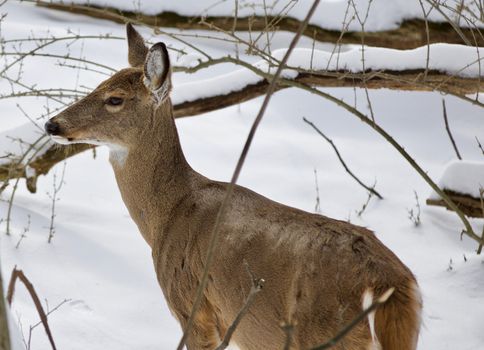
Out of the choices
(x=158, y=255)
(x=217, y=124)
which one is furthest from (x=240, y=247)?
(x=217, y=124)

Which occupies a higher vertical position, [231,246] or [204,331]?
[231,246]

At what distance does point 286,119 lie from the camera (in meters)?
9.47

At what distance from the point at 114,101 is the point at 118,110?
52mm

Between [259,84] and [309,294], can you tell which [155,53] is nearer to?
[309,294]

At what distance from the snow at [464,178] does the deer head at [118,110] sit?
2.70 meters

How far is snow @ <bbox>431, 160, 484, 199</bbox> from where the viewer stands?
651cm

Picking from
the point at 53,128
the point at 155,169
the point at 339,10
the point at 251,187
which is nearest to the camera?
the point at 53,128

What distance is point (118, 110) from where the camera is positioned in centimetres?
471

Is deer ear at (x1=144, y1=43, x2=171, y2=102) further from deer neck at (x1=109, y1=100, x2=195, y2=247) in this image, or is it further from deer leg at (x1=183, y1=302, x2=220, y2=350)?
deer leg at (x1=183, y1=302, x2=220, y2=350)

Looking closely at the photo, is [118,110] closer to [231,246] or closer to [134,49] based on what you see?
[134,49]

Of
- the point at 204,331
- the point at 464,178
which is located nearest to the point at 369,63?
the point at 464,178

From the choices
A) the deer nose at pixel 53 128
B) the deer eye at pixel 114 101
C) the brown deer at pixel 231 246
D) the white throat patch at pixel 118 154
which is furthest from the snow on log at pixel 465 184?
the deer nose at pixel 53 128

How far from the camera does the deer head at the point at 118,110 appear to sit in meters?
4.63

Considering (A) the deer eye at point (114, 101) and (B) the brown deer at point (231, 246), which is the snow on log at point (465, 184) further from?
(A) the deer eye at point (114, 101)
